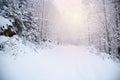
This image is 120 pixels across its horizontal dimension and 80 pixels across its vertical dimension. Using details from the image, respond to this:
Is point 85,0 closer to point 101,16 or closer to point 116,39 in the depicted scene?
point 101,16

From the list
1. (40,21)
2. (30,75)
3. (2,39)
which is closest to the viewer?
(30,75)

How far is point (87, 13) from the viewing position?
1381 centimetres

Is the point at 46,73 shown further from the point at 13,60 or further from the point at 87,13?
the point at 87,13

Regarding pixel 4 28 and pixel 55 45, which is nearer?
pixel 4 28

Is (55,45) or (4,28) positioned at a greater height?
(4,28)

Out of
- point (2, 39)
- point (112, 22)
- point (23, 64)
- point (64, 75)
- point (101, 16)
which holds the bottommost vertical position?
point (64, 75)

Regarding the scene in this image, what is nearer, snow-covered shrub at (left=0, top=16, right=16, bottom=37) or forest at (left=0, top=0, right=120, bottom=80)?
forest at (left=0, top=0, right=120, bottom=80)

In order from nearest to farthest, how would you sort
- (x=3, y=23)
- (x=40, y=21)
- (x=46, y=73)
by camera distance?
(x=46, y=73)
(x=3, y=23)
(x=40, y=21)

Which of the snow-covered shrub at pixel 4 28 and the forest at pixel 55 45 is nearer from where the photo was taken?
the forest at pixel 55 45

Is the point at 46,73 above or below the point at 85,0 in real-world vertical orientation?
below

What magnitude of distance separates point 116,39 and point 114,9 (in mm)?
2618

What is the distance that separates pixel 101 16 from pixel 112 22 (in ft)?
5.42

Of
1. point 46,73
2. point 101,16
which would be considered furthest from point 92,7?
point 46,73

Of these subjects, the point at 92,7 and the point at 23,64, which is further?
the point at 92,7
